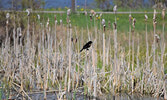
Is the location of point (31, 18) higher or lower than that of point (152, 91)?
higher

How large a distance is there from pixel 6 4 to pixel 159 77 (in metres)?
7.14

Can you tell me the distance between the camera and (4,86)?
6.33 meters

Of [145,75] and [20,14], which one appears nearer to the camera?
[145,75]

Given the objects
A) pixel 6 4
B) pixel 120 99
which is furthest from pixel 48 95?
pixel 6 4

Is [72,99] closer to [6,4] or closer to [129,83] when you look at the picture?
[129,83]

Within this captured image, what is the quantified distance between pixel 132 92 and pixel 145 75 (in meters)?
0.37

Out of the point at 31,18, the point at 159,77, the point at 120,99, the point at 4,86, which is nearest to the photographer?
the point at 159,77

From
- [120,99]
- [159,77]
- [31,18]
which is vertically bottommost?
[120,99]

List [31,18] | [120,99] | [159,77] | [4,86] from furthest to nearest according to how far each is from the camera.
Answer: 1. [31,18]
2. [4,86]
3. [120,99]
4. [159,77]

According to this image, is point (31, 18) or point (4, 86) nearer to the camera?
point (4, 86)

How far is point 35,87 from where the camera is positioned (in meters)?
6.64

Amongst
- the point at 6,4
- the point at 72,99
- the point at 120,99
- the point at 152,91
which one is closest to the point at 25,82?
the point at 72,99

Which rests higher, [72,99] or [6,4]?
[6,4]

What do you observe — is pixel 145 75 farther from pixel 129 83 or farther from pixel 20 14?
pixel 20 14
